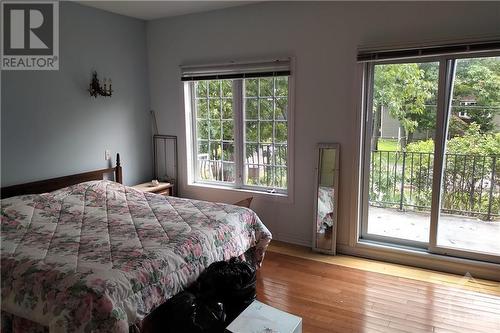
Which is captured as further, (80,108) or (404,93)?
(80,108)

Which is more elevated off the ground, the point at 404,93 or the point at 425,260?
the point at 404,93

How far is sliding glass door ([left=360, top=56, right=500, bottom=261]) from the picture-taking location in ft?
10.2

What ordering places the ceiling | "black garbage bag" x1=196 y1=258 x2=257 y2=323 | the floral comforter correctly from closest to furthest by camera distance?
the floral comforter < "black garbage bag" x1=196 y1=258 x2=257 y2=323 < the ceiling

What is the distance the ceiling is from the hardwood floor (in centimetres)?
278

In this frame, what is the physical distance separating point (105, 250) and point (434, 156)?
283 centimetres

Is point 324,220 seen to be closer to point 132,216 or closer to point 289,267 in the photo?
point 289,267

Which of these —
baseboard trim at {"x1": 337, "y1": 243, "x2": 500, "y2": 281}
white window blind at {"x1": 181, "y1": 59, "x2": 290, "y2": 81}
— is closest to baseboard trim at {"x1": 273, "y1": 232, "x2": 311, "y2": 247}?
baseboard trim at {"x1": 337, "y1": 243, "x2": 500, "y2": 281}

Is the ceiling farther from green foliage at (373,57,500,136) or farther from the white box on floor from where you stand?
the white box on floor

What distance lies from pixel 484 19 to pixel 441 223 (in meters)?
1.79

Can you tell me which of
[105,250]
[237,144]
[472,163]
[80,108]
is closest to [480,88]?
[472,163]

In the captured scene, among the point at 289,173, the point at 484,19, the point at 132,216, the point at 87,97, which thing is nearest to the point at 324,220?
the point at 289,173

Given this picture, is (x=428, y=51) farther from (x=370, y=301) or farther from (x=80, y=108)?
(x=80, y=108)

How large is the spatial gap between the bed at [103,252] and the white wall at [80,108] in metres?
0.45

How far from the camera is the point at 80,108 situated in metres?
3.81
